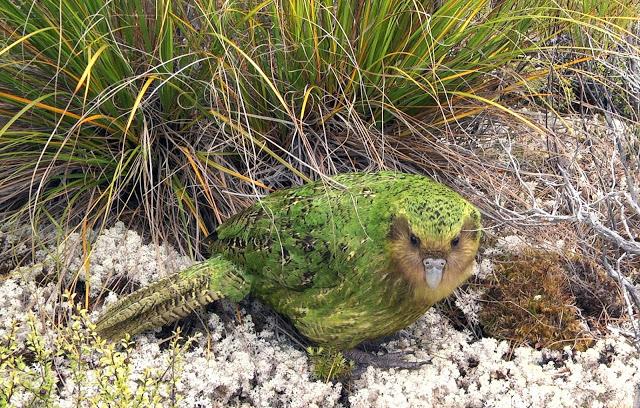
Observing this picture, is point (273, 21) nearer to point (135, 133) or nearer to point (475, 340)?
point (135, 133)

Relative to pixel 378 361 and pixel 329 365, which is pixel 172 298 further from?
pixel 378 361

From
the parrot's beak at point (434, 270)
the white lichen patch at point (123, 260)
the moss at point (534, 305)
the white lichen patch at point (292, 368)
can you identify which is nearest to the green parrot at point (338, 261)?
the parrot's beak at point (434, 270)

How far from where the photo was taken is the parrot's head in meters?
2.19

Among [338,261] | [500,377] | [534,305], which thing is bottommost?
[500,377]

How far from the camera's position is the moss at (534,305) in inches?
109

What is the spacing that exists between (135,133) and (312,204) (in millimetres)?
998

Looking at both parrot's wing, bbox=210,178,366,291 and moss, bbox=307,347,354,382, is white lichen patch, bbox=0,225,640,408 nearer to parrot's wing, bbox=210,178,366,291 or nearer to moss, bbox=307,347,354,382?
moss, bbox=307,347,354,382

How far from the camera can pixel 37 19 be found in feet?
9.25

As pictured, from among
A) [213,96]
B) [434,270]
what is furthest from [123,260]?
[434,270]

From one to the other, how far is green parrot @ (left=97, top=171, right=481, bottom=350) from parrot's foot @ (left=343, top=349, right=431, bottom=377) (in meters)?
0.19

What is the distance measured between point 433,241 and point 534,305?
902 millimetres

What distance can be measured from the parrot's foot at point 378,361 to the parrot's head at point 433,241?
1.42 feet

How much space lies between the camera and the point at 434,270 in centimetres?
219

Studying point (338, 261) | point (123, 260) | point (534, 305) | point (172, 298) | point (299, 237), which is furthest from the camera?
point (123, 260)
